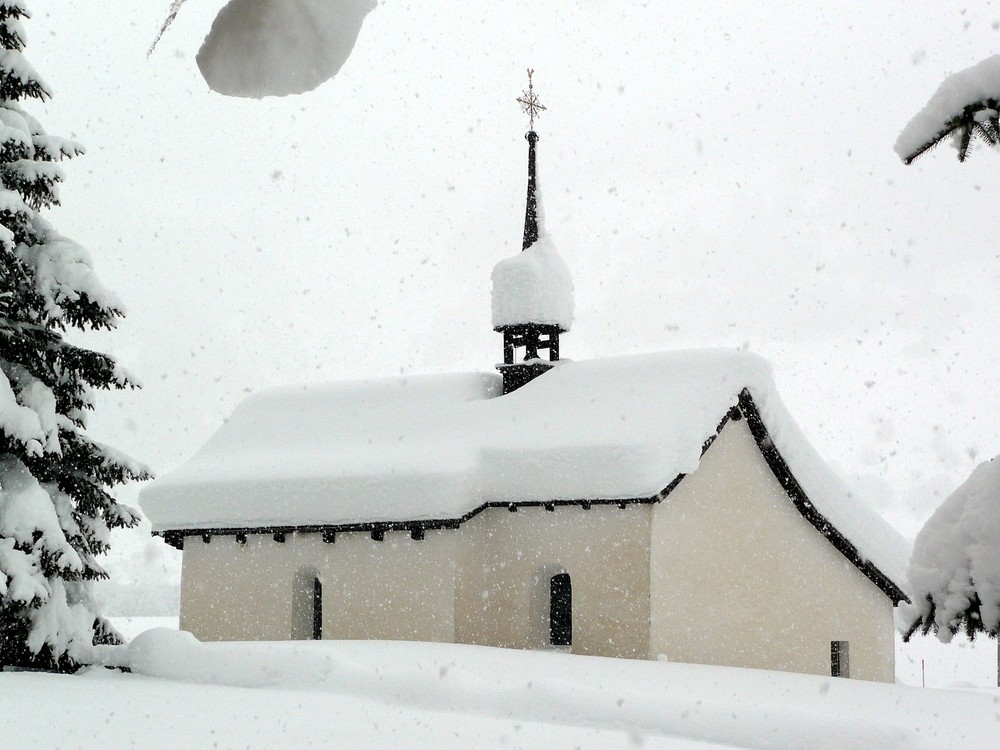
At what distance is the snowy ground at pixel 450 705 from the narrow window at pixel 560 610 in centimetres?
320

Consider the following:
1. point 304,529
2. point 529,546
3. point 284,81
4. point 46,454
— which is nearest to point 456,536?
point 529,546

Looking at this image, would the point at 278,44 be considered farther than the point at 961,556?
No

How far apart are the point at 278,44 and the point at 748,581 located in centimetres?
1743

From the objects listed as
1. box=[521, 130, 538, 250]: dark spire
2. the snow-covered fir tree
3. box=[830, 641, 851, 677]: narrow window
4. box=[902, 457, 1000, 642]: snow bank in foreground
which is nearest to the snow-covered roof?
box=[830, 641, 851, 677]: narrow window

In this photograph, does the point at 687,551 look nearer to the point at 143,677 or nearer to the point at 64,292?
the point at 143,677

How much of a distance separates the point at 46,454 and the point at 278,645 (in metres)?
4.05

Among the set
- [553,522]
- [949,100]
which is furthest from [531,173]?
[949,100]

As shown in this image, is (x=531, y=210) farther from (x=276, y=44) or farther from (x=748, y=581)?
(x=276, y=44)

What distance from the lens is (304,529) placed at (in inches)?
728

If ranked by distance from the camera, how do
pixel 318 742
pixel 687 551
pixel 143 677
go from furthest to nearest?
pixel 687 551, pixel 143 677, pixel 318 742

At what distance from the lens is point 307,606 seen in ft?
62.4

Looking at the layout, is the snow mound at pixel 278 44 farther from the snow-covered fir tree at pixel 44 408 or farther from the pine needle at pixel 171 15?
the snow-covered fir tree at pixel 44 408

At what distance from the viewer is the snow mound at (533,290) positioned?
20266 mm

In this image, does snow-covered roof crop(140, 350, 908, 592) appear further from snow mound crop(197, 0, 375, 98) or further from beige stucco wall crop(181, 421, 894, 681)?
snow mound crop(197, 0, 375, 98)
